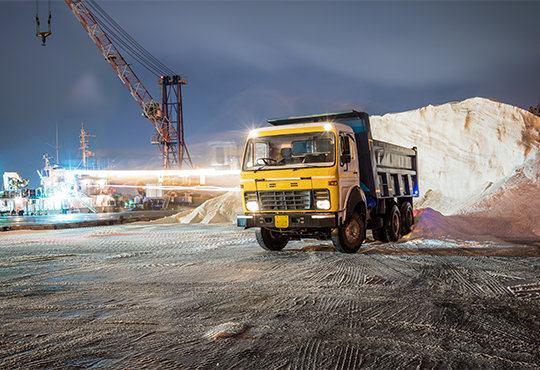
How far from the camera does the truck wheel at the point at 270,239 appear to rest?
10906 millimetres

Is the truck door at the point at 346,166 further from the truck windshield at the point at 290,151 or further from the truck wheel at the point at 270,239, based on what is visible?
the truck wheel at the point at 270,239

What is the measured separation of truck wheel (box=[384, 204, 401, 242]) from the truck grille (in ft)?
14.2

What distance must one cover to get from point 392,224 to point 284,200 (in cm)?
483

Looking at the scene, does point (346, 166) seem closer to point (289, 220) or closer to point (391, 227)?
point (289, 220)

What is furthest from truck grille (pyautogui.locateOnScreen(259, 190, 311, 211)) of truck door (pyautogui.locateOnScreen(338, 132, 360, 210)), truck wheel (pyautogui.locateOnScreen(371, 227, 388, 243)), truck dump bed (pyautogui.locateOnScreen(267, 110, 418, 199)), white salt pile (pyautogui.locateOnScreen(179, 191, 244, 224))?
white salt pile (pyautogui.locateOnScreen(179, 191, 244, 224))

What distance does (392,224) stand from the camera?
12914mm

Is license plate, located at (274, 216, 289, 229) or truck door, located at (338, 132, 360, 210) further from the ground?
truck door, located at (338, 132, 360, 210)

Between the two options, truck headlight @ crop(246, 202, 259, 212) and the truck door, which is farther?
truck headlight @ crop(246, 202, 259, 212)

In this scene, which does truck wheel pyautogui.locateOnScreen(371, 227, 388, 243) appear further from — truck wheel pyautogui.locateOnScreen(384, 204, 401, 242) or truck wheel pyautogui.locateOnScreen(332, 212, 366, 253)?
truck wheel pyautogui.locateOnScreen(332, 212, 366, 253)

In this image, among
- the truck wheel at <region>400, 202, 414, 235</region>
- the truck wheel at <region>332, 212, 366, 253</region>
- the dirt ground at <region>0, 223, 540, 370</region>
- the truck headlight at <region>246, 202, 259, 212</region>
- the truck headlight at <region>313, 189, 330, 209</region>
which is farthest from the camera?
the truck wheel at <region>400, 202, 414, 235</region>

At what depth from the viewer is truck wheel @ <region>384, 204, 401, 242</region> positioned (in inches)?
504

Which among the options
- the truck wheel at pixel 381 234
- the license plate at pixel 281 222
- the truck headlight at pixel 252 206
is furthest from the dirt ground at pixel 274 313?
the truck wheel at pixel 381 234

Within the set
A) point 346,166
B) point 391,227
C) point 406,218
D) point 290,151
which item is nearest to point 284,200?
point 290,151

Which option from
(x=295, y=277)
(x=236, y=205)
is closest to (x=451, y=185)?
(x=236, y=205)
